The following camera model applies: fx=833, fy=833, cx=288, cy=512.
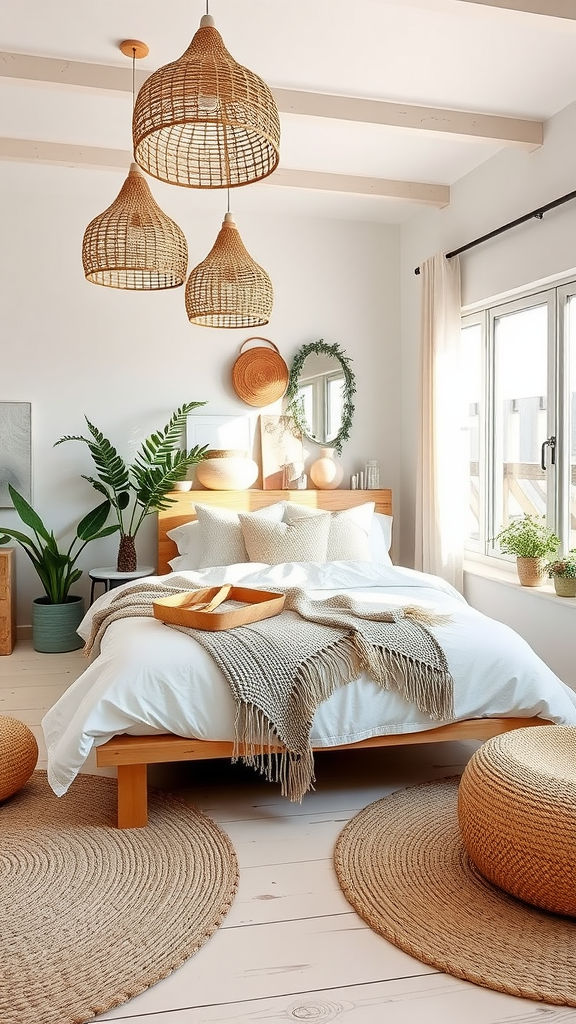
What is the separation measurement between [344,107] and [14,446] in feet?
9.42

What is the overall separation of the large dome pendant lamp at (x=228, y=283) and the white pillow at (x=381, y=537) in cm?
177

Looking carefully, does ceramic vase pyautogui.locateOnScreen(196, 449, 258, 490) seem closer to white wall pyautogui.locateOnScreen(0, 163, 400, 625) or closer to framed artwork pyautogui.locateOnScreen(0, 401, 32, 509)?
white wall pyautogui.locateOnScreen(0, 163, 400, 625)

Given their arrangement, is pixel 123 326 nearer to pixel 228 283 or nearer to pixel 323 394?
pixel 323 394

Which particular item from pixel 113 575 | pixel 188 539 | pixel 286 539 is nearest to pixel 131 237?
pixel 286 539

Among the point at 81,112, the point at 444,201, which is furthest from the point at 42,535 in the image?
the point at 444,201

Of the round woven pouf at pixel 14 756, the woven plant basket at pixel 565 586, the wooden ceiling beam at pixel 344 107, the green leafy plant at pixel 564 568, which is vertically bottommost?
the round woven pouf at pixel 14 756

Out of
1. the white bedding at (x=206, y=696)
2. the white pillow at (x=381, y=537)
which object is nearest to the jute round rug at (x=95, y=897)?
the white bedding at (x=206, y=696)

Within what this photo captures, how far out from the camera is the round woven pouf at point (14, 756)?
2766mm

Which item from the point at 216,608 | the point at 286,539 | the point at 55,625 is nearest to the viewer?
the point at 216,608

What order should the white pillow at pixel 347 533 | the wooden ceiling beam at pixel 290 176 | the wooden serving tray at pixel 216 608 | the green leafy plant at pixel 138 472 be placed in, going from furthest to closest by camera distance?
the green leafy plant at pixel 138 472
the white pillow at pixel 347 533
the wooden ceiling beam at pixel 290 176
the wooden serving tray at pixel 216 608

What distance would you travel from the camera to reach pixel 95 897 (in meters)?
2.22

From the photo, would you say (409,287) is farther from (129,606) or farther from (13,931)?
(13,931)

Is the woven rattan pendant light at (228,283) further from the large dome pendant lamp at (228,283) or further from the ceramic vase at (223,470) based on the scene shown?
the ceramic vase at (223,470)

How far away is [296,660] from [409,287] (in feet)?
12.3
